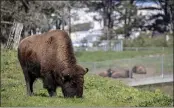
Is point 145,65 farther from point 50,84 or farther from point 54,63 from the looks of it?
point 54,63

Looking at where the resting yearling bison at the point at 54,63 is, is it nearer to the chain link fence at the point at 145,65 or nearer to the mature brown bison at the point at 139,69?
the chain link fence at the point at 145,65

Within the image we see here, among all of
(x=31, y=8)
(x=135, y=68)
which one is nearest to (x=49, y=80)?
(x=135, y=68)

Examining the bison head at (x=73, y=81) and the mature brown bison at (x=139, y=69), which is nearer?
the bison head at (x=73, y=81)

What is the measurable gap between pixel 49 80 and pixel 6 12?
2378cm

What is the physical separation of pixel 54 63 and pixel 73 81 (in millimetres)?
1043

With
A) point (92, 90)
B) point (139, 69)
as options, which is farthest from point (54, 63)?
point (139, 69)

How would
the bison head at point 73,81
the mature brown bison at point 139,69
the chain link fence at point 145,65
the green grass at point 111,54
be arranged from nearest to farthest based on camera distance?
the bison head at point 73,81, the mature brown bison at point 139,69, the chain link fence at point 145,65, the green grass at point 111,54

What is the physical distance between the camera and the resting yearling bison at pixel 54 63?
13.7m

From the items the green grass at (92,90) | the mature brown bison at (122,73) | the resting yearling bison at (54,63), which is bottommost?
the mature brown bison at (122,73)

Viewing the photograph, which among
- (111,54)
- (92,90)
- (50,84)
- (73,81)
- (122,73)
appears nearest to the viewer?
(73,81)

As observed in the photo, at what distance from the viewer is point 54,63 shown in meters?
14.3

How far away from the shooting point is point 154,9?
73.2m

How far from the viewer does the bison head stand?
1352cm

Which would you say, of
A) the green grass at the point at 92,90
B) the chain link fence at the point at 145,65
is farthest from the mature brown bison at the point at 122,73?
the green grass at the point at 92,90
